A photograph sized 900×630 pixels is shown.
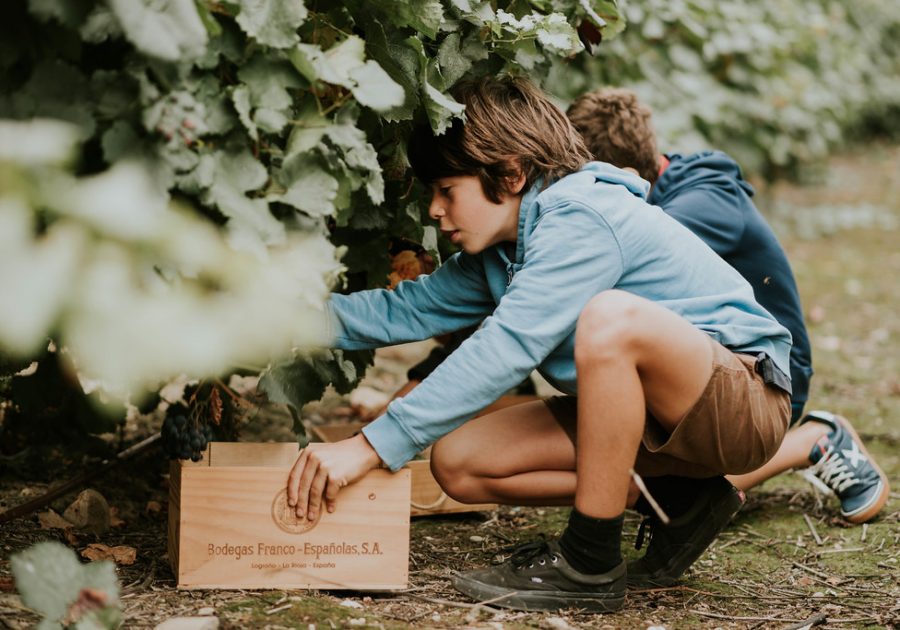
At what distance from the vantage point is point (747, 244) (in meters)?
2.80

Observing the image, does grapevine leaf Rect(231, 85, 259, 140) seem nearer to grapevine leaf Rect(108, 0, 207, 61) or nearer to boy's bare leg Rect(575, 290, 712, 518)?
grapevine leaf Rect(108, 0, 207, 61)

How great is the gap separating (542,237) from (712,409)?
479 mm

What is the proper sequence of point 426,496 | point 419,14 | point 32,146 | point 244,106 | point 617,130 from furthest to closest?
point 617,130 → point 426,496 → point 419,14 → point 244,106 → point 32,146

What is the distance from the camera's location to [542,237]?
1.98 m

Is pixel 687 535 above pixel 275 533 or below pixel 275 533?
below

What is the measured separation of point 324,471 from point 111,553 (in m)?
0.59

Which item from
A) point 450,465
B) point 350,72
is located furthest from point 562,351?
point 350,72

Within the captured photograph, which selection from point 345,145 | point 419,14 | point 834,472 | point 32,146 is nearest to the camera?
point 32,146

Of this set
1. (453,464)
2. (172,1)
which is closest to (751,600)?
(453,464)

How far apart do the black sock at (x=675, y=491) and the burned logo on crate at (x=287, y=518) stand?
2.64ft

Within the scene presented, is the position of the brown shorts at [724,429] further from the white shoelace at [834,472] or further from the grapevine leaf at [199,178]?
the grapevine leaf at [199,178]

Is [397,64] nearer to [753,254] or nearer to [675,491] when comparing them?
[675,491]

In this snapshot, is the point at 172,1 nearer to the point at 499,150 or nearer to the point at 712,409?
the point at 499,150

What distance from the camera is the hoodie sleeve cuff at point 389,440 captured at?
193 cm
